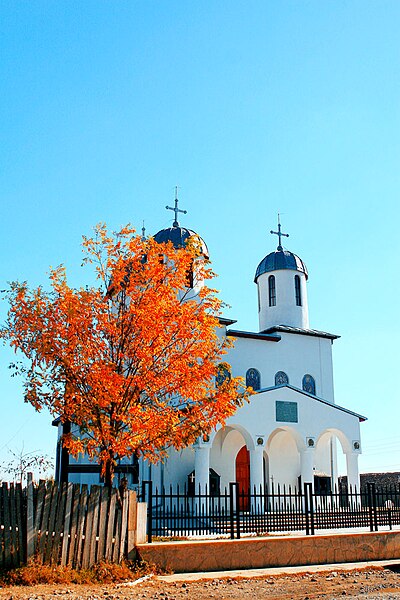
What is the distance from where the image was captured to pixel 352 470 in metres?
23.0

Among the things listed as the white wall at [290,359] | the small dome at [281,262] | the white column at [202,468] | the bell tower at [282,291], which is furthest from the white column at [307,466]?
the small dome at [281,262]

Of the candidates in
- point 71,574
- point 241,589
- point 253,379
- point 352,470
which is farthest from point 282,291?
point 71,574

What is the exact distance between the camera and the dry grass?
9180 mm

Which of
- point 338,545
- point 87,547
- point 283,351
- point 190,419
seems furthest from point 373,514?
point 283,351

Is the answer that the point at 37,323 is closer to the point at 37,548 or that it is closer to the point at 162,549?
the point at 37,548

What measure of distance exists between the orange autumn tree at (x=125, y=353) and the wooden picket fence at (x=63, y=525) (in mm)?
815

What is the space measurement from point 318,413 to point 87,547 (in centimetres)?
1409

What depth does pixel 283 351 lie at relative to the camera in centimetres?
2709

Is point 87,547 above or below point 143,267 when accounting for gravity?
below

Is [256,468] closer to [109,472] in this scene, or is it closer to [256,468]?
[256,468]

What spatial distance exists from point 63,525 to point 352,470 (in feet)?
50.4

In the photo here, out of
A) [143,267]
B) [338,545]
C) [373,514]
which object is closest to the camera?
[143,267]

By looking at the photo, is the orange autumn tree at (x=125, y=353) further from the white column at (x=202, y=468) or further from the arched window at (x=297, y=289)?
the arched window at (x=297, y=289)

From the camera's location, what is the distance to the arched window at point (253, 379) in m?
25.8
